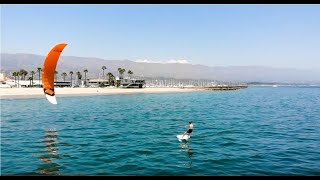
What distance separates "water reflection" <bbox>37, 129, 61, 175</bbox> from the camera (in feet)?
63.3

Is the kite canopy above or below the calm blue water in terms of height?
above

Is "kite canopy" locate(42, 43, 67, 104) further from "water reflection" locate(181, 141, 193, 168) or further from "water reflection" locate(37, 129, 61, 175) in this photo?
"water reflection" locate(181, 141, 193, 168)

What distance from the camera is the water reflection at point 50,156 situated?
1930cm

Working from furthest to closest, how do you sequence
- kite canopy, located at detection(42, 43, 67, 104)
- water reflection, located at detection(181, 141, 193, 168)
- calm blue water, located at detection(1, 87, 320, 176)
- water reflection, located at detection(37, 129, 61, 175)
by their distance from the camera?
water reflection, located at detection(181, 141, 193, 168)
calm blue water, located at detection(1, 87, 320, 176)
water reflection, located at detection(37, 129, 61, 175)
kite canopy, located at detection(42, 43, 67, 104)

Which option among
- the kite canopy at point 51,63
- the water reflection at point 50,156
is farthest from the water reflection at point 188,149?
the kite canopy at point 51,63

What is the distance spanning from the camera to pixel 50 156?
75.1ft

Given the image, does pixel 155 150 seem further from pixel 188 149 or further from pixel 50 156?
pixel 50 156

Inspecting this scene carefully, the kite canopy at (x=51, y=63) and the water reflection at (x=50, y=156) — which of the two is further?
the water reflection at (x=50, y=156)

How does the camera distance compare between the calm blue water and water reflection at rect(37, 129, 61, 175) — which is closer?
water reflection at rect(37, 129, 61, 175)

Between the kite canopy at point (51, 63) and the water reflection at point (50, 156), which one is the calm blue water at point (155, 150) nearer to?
the water reflection at point (50, 156)

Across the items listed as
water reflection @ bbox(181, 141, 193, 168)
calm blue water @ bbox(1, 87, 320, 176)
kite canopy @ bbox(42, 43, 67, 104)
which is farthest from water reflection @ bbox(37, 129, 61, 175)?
water reflection @ bbox(181, 141, 193, 168)

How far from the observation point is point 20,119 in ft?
148

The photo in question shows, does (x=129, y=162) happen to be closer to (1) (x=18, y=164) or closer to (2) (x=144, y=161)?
(2) (x=144, y=161)
